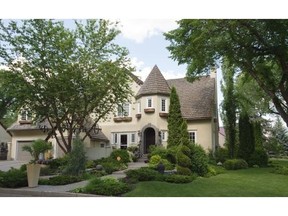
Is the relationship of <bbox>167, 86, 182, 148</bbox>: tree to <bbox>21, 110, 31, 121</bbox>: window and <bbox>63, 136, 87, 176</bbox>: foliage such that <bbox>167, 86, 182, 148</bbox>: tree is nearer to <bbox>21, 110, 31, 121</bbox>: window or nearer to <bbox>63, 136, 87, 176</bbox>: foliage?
<bbox>63, 136, 87, 176</bbox>: foliage

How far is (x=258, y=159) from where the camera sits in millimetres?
12570

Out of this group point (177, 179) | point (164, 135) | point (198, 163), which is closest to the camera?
point (177, 179)

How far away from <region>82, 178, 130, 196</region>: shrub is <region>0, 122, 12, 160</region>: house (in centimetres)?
332

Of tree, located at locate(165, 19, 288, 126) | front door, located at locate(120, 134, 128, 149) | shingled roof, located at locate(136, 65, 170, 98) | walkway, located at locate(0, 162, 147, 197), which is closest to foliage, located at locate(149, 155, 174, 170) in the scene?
front door, located at locate(120, 134, 128, 149)

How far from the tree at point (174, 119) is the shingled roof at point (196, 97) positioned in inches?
20.7

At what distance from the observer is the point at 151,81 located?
12633mm

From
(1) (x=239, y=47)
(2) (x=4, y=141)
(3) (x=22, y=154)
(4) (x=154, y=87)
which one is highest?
(1) (x=239, y=47)

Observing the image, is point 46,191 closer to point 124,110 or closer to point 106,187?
point 106,187

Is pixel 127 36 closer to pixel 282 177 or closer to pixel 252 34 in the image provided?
A: pixel 252 34

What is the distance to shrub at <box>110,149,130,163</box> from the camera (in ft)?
33.6

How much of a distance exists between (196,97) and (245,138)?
2.69 meters

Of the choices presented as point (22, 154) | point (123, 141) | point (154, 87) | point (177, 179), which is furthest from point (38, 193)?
point (154, 87)

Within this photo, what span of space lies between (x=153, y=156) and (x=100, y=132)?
2071mm
